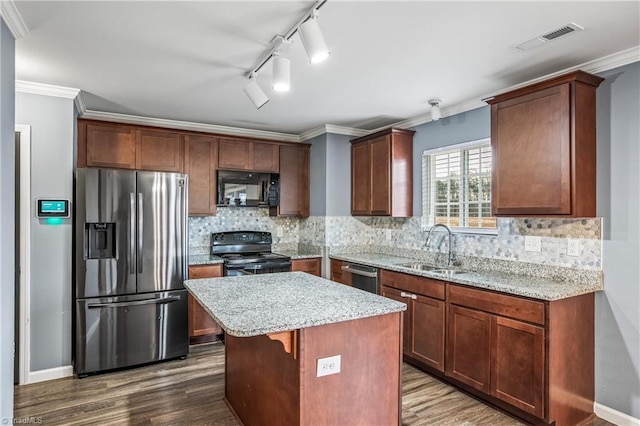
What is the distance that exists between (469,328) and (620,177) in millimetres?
1436

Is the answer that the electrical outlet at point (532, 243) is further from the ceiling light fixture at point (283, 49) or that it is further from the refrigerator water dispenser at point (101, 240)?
the refrigerator water dispenser at point (101, 240)

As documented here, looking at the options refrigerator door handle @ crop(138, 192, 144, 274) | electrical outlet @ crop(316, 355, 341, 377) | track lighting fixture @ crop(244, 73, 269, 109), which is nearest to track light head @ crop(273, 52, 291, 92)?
track lighting fixture @ crop(244, 73, 269, 109)

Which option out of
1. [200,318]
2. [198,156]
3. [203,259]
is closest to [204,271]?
[203,259]

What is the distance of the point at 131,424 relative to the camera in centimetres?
251

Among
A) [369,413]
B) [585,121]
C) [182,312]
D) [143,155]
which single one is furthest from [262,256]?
[585,121]

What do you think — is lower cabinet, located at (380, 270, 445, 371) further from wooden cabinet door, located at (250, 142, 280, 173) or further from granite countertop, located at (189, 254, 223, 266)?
wooden cabinet door, located at (250, 142, 280, 173)

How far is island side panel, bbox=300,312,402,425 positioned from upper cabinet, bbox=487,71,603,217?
1403 mm

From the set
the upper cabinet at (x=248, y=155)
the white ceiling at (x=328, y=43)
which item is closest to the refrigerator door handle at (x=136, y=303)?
the upper cabinet at (x=248, y=155)

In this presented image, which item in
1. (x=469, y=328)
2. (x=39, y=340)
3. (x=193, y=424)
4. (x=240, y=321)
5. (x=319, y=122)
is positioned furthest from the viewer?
(x=319, y=122)

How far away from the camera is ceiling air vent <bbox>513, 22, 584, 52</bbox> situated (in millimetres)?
2131

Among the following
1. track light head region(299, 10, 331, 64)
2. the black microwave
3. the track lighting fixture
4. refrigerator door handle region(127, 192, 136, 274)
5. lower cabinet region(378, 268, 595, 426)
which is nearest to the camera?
track light head region(299, 10, 331, 64)

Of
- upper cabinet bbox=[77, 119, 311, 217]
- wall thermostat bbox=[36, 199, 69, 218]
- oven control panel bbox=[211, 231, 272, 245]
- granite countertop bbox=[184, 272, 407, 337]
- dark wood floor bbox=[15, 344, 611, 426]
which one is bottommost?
dark wood floor bbox=[15, 344, 611, 426]

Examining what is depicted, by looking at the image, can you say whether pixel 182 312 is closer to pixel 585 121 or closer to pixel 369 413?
pixel 369 413

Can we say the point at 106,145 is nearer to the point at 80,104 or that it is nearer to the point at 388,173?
the point at 80,104
